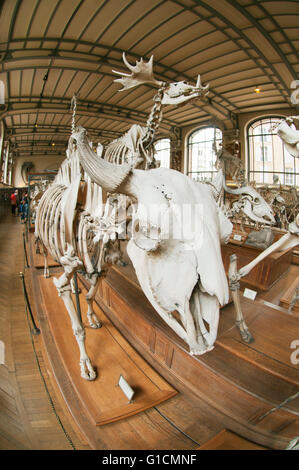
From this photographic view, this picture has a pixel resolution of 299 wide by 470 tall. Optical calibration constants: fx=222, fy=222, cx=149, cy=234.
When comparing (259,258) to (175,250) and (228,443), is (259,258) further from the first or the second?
(228,443)

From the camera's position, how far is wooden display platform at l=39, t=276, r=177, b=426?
1.63m

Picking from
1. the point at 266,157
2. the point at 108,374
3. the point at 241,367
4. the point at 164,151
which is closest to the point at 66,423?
the point at 108,374

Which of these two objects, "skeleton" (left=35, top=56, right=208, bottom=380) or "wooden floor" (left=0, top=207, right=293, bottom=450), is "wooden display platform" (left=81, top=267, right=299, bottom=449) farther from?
"skeleton" (left=35, top=56, right=208, bottom=380)

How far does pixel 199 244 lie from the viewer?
985 mm

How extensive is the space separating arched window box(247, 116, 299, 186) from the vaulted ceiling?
2385 millimetres

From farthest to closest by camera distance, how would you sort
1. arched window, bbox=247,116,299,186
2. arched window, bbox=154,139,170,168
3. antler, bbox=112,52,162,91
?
arched window, bbox=154,139,170,168
arched window, bbox=247,116,299,186
antler, bbox=112,52,162,91

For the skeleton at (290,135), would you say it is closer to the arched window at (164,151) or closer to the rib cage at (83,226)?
the rib cage at (83,226)

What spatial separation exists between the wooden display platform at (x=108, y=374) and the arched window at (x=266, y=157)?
53.5ft

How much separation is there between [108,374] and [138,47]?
1070cm

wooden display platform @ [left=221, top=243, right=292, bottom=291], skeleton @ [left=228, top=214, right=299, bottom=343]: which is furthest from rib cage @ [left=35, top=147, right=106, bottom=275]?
wooden display platform @ [left=221, top=243, right=292, bottom=291]

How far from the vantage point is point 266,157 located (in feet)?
53.4

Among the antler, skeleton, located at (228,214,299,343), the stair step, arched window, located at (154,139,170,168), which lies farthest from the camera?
arched window, located at (154,139,170,168)

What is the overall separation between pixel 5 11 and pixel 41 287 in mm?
7209

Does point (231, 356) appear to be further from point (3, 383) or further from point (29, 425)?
point (3, 383)
